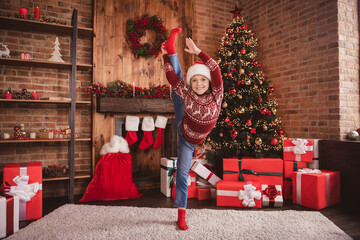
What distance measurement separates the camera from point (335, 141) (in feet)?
9.69

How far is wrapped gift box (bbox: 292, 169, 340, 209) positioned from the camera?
8.79 ft

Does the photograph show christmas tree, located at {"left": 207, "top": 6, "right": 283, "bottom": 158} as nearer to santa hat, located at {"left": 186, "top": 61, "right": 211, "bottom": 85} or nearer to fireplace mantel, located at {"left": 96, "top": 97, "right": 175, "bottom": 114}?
fireplace mantel, located at {"left": 96, "top": 97, "right": 175, "bottom": 114}

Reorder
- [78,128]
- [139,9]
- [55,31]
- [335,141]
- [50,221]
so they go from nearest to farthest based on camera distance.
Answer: [50,221] < [335,141] < [55,31] < [78,128] < [139,9]

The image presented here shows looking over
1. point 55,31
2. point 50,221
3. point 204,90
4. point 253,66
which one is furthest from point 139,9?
point 50,221

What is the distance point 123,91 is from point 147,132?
662 millimetres

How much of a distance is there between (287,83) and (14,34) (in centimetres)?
379

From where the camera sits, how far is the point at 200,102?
6.63 ft

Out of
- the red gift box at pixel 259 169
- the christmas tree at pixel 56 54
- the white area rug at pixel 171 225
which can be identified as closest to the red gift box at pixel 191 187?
the red gift box at pixel 259 169

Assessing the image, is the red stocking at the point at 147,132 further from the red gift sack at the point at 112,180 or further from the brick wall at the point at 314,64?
the brick wall at the point at 314,64

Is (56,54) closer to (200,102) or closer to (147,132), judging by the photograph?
(147,132)

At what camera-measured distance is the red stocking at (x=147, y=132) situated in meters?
3.52

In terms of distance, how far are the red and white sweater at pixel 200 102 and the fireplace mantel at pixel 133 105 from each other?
1.40 metres

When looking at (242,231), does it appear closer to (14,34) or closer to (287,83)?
(287,83)

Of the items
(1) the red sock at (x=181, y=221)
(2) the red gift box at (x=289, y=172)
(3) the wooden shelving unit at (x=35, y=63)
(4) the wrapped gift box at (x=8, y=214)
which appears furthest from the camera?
(2) the red gift box at (x=289, y=172)
